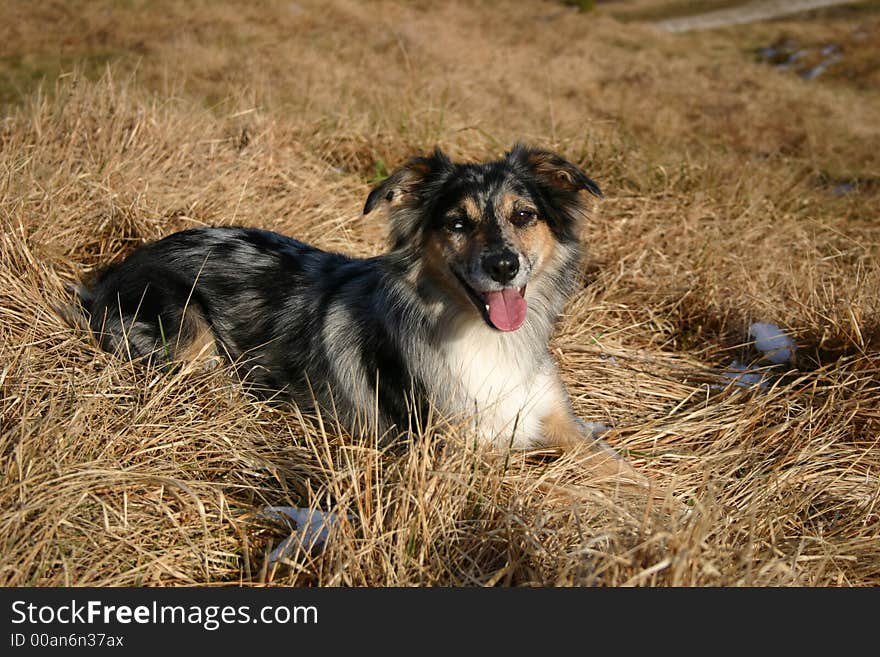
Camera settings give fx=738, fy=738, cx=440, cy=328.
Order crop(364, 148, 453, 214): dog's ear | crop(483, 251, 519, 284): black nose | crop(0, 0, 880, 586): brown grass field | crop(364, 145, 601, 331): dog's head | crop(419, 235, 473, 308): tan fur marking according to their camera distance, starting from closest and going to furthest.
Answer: crop(0, 0, 880, 586): brown grass field, crop(483, 251, 519, 284): black nose, crop(364, 145, 601, 331): dog's head, crop(419, 235, 473, 308): tan fur marking, crop(364, 148, 453, 214): dog's ear

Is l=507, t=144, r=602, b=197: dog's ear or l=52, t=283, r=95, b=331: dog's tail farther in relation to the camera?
l=52, t=283, r=95, b=331: dog's tail

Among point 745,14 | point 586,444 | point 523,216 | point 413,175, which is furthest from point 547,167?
point 745,14

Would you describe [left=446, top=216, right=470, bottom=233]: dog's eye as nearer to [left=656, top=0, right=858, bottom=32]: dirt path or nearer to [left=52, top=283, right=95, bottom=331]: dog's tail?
[left=52, top=283, right=95, bottom=331]: dog's tail

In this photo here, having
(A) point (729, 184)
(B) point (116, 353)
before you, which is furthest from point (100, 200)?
(A) point (729, 184)

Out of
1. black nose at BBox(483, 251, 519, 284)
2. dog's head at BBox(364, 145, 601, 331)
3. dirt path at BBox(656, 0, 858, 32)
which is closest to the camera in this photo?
black nose at BBox(483, 251, 519, 284)

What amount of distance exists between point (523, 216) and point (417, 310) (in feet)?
2.28

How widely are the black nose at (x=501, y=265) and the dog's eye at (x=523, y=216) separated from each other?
0.31 metres

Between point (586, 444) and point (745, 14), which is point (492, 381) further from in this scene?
point (745, 14)

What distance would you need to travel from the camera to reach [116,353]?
4.01 m

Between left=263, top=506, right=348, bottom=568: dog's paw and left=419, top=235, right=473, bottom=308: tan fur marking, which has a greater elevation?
left=419, top=235, right=473, bottom=308: tan fur marking

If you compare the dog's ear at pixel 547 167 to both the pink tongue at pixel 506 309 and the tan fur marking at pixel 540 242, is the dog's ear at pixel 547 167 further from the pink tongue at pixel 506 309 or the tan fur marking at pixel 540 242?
the pink tongue at pixel 506 309

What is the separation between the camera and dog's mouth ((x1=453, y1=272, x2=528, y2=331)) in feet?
11.3

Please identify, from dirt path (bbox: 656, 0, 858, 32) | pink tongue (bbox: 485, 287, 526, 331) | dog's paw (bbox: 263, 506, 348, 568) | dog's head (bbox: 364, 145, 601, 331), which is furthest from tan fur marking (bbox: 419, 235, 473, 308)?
dirt path (bbox: 656, 0, 858, 32)

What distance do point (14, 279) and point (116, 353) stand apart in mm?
913
